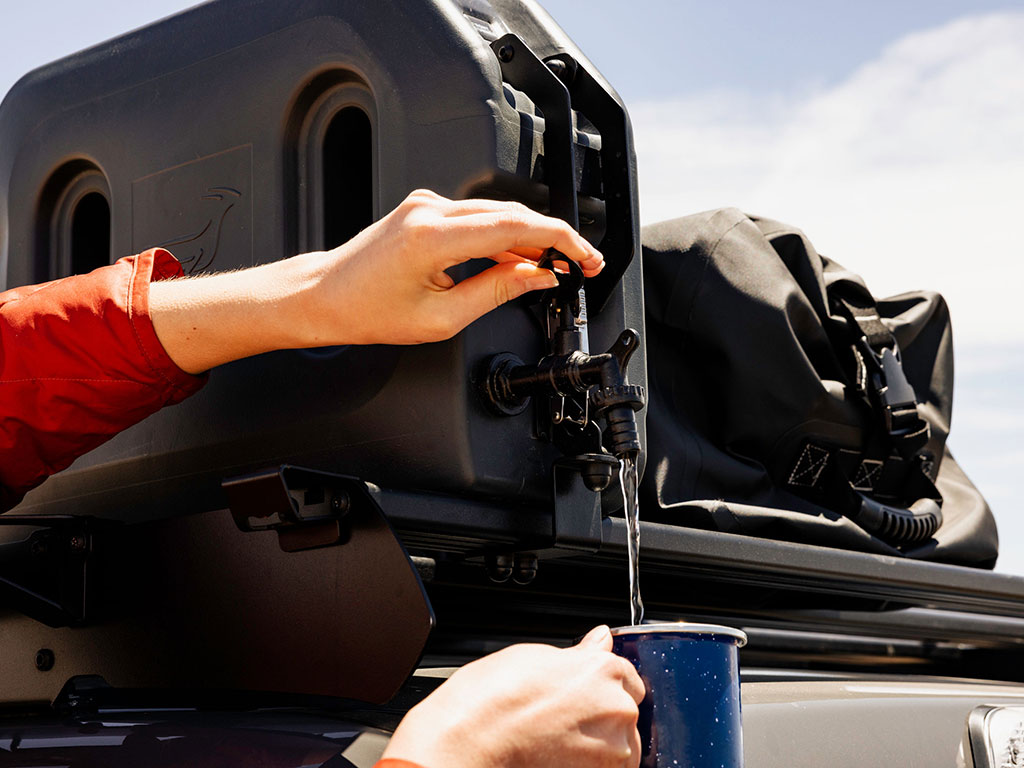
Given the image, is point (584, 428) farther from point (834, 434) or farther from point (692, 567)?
point (834, 434)

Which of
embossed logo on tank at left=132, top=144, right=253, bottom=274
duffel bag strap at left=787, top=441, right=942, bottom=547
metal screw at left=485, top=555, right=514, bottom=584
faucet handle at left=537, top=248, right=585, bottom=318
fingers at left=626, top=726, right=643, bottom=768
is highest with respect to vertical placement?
embossed logo on tank at left=132, top=144, right=253, bottom=274

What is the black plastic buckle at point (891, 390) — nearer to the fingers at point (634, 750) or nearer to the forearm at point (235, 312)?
the forearm at point (235, 312)

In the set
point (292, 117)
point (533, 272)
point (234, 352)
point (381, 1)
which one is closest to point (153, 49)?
point (292, 117)

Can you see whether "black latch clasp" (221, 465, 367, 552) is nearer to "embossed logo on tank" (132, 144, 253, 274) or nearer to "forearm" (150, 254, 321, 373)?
"forearm" (150, 254, 321, 373)

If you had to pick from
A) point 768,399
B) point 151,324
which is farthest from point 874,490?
point 151,324

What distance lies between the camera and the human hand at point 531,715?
89 cm

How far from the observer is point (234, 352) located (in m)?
1.35

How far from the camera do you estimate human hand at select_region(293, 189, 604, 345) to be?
4.04ft

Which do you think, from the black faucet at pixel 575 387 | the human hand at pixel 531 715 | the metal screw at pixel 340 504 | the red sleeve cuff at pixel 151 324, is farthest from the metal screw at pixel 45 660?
the human hand at pixel 531 715

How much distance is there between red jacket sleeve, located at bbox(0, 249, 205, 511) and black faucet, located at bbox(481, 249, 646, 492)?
36cm

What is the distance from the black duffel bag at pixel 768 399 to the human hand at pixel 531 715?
0.77 meters

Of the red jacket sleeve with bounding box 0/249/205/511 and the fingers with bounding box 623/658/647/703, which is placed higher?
the red jacket sleeve with bounding box 0/249/205/511

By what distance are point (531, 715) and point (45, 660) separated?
78 cm

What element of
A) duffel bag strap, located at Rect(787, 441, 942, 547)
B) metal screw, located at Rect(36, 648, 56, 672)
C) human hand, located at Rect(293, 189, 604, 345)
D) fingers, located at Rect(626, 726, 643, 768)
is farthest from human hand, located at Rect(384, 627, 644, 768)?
duffel bag strap, located at Rect(787, 441, 942, 547)
